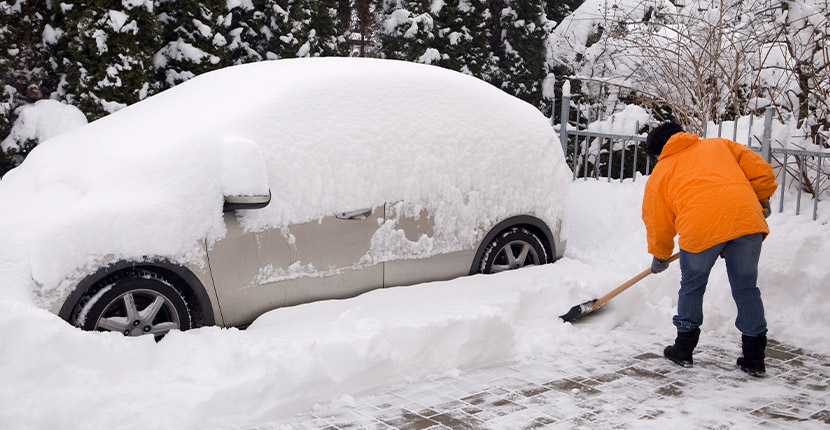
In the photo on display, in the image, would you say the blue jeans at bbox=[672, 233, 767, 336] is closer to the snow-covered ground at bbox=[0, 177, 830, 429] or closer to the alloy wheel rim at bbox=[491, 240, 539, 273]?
the snow-covered ground at bbox=[0, 177, 830, 429]

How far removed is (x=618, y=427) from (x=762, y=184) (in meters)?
1.85

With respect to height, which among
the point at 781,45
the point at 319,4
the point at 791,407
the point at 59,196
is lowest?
the point at 791,407

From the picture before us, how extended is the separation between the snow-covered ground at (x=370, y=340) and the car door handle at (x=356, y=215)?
49 centimetres

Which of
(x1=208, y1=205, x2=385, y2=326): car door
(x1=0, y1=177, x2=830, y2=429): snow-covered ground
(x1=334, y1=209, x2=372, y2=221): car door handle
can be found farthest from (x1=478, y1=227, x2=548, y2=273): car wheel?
(x1=334, y1=209, x2=372, y2=221): car door handle

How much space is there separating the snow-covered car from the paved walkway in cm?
97

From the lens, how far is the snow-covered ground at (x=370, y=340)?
3.38 metres

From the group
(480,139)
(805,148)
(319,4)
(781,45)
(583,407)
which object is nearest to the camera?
(583,407)

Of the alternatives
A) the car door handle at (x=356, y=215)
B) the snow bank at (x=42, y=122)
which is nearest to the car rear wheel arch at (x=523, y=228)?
the car door handle at (x=356, y=215)

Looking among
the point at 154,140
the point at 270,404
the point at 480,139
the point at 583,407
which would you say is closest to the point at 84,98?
the point at 154,140

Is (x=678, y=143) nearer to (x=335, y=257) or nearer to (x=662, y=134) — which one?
(x=662, y=134)

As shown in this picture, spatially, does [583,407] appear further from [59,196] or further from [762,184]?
[59,196]

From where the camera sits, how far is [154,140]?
167 inches

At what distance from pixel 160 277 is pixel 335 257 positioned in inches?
40.9

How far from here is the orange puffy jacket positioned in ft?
13.9
